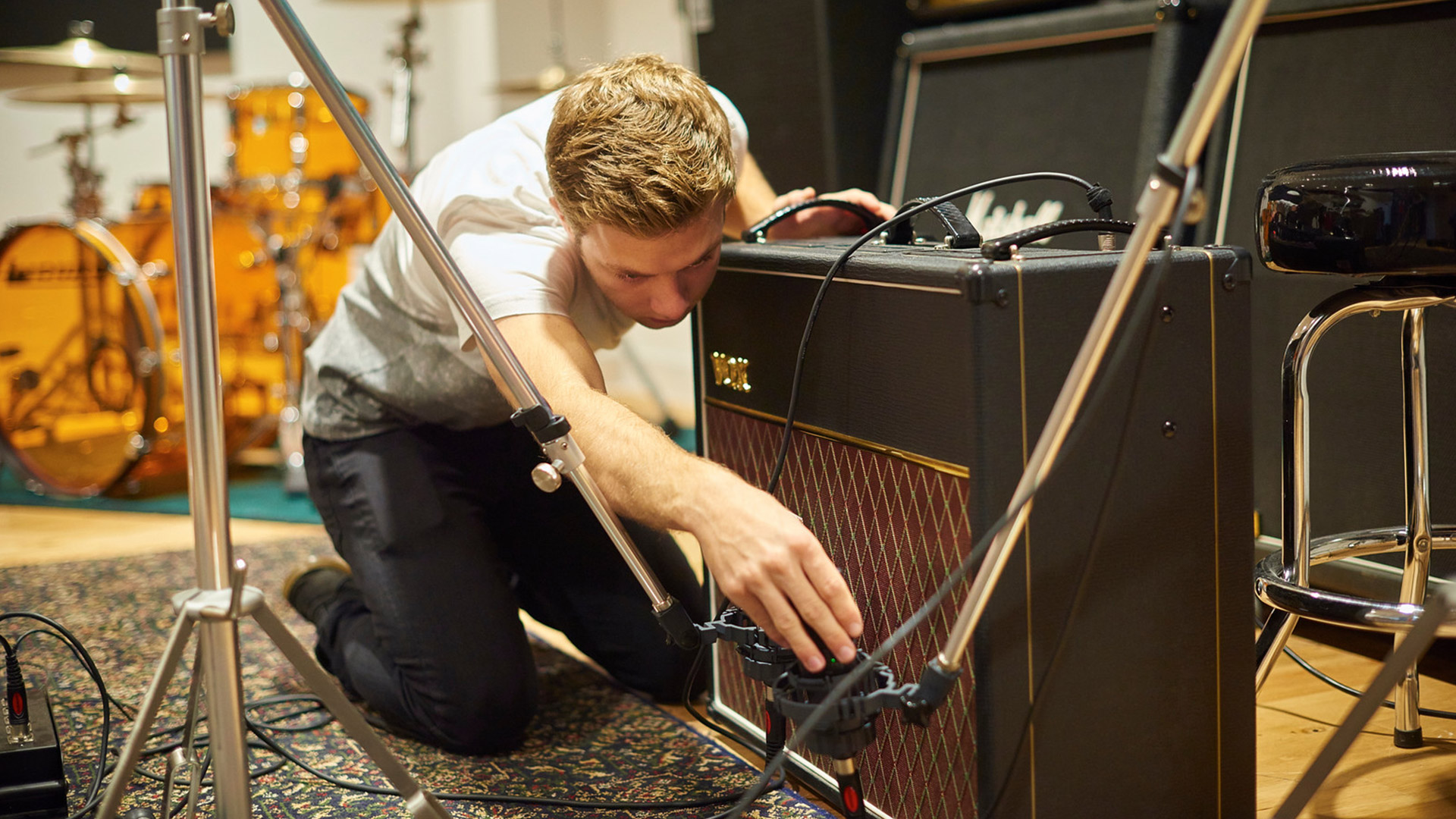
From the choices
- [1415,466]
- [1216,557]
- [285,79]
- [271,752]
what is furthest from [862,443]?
[285,79]

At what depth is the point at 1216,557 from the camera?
1.10 metres

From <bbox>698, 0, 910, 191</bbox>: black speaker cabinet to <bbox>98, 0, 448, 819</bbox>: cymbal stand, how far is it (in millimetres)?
1894

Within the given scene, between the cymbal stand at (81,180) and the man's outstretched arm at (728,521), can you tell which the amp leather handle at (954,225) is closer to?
the man's outstretched arm at (728,521)

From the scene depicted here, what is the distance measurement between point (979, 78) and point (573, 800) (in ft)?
5.46

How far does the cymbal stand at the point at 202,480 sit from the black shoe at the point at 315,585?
0.99m

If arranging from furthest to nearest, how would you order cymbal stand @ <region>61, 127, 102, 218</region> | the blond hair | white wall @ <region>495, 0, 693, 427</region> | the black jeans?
white wall @ <region>495, 0, 693, 427</region>
cymbal stand @ <region>61, 127, 102, 218</region>
the black jeans
the blond hair

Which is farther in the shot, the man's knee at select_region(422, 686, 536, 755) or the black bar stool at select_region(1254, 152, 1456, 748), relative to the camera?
the man's knee at select_region(422, 686, 536, 755)

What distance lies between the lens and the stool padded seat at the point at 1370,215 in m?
1.08

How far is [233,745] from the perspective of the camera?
892mm

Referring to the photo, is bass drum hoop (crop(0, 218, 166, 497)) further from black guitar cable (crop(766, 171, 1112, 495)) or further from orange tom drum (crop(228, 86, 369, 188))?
black guitar cable (crop(766, 171, 1112, 495))

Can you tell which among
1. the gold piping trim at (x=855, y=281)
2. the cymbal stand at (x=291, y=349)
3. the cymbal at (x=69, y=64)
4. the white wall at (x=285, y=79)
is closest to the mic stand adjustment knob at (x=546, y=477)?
the gold piping trim at (x=855, y=281)

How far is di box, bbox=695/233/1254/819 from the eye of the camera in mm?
1013

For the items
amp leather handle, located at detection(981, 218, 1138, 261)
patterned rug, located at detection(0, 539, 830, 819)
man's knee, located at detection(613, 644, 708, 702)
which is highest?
amp leather handle, located at detection(981, 218, 1138, 261)

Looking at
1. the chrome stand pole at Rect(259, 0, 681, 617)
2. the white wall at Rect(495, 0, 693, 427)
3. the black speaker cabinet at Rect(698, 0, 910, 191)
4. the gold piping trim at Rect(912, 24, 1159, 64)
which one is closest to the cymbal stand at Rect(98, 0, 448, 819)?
the chrome stand pole at Rect(259, 0, 681, 617)
